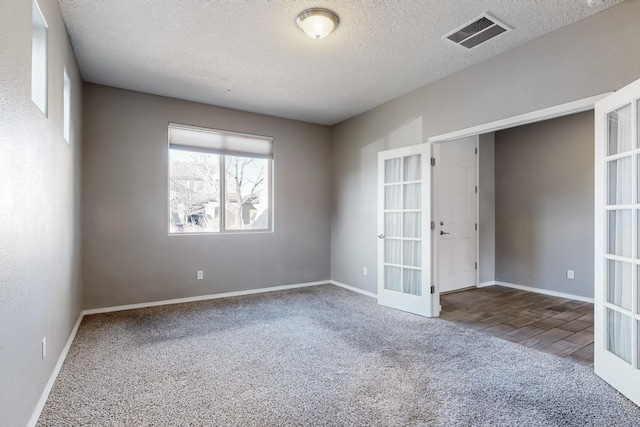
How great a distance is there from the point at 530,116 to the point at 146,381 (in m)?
3.89

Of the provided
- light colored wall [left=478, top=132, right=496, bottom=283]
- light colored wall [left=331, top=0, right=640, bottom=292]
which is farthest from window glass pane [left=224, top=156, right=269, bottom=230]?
light colored wall [left=478, top=132, right=496, bottom=283]

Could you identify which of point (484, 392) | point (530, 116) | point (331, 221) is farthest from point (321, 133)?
point (484, 392)

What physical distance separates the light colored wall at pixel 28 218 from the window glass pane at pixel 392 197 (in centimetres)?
355

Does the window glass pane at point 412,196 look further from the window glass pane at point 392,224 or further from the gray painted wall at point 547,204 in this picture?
the gray painted wall at point 547,204

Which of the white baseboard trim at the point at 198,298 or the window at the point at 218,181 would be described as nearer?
the white baseboard trim at the point at 198,298

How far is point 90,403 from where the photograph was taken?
2105 mm

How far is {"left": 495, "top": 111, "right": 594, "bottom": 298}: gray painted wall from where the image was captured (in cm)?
474

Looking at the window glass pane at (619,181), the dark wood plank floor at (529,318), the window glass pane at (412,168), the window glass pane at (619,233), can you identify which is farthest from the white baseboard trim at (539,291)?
the window glass pane at (619,181)

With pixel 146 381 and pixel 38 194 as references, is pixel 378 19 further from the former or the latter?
pixel 146 381

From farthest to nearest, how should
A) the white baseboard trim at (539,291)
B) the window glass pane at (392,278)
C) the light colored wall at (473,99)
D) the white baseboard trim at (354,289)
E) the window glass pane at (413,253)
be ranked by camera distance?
the white baseboard trim at (354,289), the white baseboard trim at (539,291), the window glass pane at (392,278), the window glass pane at (413,253), the light colored wall at (473,99)

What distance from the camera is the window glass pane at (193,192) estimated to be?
4578 mm

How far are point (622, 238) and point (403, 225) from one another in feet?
7.24

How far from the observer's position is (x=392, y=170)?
4398 millimetres

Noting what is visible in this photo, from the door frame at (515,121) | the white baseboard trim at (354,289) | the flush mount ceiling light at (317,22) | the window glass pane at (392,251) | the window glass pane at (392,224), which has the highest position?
the flush mount ceiling light at (317,22)
